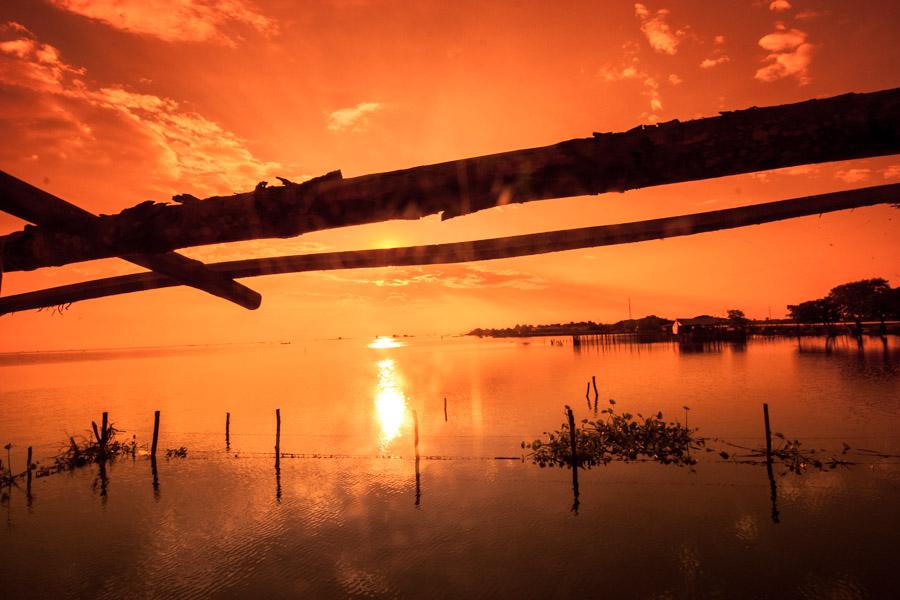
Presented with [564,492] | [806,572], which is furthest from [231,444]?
[806,572]

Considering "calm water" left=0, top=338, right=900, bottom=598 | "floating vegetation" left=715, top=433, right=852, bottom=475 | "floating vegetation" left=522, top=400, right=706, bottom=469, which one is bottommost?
"calm water" left=0, top=338, right=900, bottom=598

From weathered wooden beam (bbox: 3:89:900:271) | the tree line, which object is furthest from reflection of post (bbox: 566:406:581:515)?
the tree line

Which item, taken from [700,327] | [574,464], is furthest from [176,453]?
[700,327]

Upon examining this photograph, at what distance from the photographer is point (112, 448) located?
26891mm

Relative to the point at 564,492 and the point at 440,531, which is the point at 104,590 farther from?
the point at 564,492

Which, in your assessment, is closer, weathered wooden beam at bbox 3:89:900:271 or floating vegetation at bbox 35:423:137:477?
weathered wooden beam at bbox 3:89:900:271

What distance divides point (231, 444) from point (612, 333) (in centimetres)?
12120

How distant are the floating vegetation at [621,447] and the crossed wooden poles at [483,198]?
70.1 ft

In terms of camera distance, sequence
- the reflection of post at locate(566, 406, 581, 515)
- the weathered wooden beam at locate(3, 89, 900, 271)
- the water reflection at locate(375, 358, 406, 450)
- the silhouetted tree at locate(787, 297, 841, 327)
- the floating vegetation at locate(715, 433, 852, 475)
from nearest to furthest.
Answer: the weathered wooden beam at locate(3, 89, 900, 271) < the reflection of post at locate(566, 406, 581, 515) < the floating vegetation at locate(715, 433, 852, 475) < the water reflection at locate(375, 358, 406, 450) < the silhouetted tree at locate(787, 297, 841, 327)

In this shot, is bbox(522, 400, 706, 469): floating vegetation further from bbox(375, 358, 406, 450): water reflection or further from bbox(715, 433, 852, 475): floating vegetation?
A: bbox(375, 358, 406, 450): water reflection

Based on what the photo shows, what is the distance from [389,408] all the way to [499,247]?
46.2 metres

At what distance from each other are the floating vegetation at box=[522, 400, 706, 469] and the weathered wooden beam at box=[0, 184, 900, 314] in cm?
2129

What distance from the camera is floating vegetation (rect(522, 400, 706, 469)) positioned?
72.5 ft

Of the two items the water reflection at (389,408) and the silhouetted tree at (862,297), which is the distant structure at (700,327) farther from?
the water reflection at (389,408)
